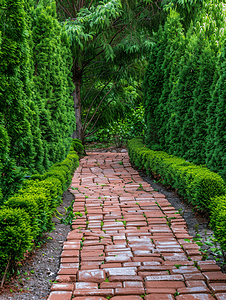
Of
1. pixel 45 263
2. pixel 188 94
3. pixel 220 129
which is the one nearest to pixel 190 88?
pixel 188 94

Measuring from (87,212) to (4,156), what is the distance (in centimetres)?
195

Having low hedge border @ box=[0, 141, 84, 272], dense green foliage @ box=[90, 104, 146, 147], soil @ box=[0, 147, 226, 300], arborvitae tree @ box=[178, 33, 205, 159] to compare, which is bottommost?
Result: dense green foliage @ box=[90, 104, 146, 147]

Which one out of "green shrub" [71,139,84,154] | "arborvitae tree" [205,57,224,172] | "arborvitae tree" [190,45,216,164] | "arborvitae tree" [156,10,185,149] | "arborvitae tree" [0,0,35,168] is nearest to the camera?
"arborvitae tree" [0,0,35,168]

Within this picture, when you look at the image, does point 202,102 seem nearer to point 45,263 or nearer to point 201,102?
point 201,102

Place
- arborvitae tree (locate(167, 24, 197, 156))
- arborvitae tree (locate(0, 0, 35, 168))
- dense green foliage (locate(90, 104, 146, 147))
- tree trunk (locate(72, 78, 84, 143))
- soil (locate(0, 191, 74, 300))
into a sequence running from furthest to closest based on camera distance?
dense green foliage (locate(90, 104, 146, 147))
tree trunk (locate(72, 78, 84, 143))
arborvitae tree (locate(167, 24, 197, 156))
arborvitae tree (locate(0, 0, 35, 168))
soil (locate(0, 191, 74, 300))

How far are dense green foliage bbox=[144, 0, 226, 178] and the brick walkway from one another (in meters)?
1.60

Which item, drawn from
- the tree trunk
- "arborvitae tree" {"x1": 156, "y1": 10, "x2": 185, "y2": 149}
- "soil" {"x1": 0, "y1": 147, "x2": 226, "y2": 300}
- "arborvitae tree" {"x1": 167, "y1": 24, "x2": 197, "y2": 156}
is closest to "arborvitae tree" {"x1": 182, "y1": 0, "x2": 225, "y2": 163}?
"arborvitae tree" {"x1": 167, "y1": 24, "x2": 197, "y2": 156}

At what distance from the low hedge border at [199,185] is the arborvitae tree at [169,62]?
4.79 ft

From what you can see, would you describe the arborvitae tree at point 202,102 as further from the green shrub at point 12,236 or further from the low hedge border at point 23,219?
the green shrub at point 12,236

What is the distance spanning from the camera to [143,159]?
27.9 feet

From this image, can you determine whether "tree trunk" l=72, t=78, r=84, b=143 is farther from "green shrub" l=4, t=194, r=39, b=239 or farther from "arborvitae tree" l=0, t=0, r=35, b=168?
"green shrub" l=4, t=194, r=39, b=239

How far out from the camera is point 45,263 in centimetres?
331

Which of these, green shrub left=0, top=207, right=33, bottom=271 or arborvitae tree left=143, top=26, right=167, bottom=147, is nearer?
green shrub left=0, top=207, right=33, bottom=271

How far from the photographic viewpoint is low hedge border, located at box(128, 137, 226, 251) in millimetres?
3109
